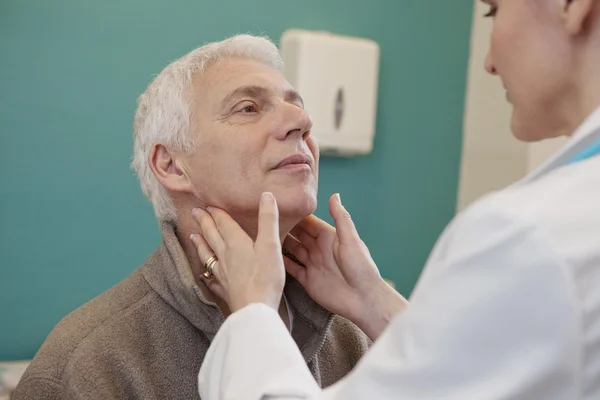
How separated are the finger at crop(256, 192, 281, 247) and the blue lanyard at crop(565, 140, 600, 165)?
0.52 metres

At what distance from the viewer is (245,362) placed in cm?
97

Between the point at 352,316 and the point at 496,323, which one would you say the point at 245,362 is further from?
the point at 352,316

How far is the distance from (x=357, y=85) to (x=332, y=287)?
1.23m

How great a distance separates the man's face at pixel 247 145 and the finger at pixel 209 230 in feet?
0.15

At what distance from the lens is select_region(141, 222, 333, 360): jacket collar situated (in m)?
1.38

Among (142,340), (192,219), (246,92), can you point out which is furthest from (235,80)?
(142,340)

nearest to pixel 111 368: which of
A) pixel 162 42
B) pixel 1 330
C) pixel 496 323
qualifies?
pixel 496 323

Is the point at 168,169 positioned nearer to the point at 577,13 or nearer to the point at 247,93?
the point at 247,93

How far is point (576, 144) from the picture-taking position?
85 centimetres

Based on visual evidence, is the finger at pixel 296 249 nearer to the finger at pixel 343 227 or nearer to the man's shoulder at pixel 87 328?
the finger at pixel 343 227

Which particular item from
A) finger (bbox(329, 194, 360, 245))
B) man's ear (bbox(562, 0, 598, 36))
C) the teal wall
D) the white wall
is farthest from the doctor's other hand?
the white wall

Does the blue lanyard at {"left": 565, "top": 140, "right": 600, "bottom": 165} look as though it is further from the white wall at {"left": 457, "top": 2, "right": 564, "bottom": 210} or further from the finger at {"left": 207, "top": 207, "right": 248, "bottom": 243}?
the white wall at {"left": 457, "top": 2, "right": 564, "bottom": 210}

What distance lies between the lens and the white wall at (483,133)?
109 inches

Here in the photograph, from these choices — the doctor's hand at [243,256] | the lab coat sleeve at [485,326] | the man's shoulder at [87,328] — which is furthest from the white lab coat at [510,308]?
the man's shoulder at [87,328]
